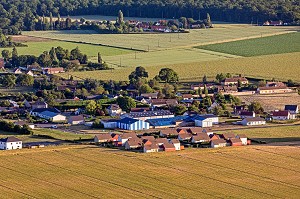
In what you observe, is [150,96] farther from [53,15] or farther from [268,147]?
[53,15]

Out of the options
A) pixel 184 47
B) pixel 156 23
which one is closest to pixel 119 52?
pixel 184 47

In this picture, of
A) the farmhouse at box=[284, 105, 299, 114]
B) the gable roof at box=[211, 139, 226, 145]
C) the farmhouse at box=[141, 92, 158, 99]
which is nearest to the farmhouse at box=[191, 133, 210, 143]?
the gable roof at box=[211, 139, 226, 145]

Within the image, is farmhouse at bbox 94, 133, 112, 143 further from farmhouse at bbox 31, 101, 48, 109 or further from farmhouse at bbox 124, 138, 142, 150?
farmhouse at bbox 31, 101, 48, 109

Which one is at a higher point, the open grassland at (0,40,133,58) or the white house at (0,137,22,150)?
the white house at (0,137,22,150)

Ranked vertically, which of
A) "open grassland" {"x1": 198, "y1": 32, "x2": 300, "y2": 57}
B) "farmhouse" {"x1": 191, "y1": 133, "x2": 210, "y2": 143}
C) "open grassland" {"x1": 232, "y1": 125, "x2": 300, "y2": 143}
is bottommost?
"open grassland" {"x1": 198, "y1": 32, "x2": 300, "y2": 57}

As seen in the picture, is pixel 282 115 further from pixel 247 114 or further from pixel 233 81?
pixel 233 81
